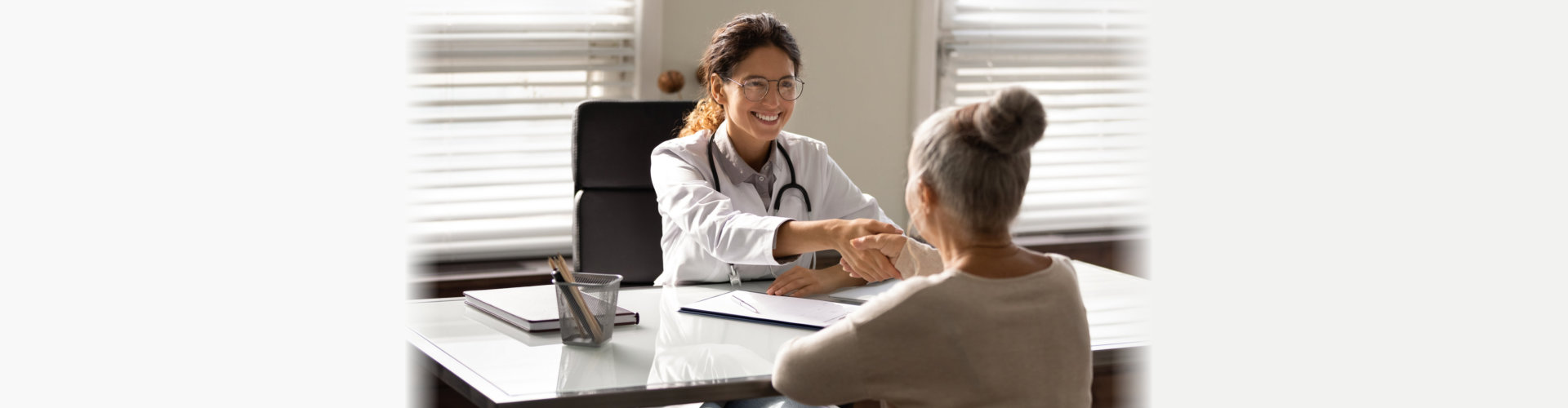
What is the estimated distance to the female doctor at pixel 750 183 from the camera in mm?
1854

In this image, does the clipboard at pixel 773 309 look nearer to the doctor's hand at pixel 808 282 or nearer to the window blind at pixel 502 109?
the doctor's hand at pixel 808 282

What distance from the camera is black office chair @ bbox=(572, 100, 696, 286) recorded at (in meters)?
2.24

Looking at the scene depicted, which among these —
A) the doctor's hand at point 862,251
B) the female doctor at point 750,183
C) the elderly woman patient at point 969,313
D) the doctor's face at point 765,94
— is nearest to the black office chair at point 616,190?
the female doctor at point 750,183

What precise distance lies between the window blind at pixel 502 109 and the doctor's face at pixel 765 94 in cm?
93

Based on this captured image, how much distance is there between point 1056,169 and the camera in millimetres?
3598

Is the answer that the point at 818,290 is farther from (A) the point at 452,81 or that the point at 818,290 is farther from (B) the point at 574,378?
(A) the point at 452,81

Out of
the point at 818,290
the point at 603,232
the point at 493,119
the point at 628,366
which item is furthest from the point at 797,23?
the point at 628,366

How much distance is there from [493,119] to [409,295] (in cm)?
→ 47

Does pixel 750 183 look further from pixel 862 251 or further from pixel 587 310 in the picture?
pixel 587 310

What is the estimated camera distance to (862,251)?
173 cm

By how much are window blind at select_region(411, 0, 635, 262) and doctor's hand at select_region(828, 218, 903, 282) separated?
1357 mm

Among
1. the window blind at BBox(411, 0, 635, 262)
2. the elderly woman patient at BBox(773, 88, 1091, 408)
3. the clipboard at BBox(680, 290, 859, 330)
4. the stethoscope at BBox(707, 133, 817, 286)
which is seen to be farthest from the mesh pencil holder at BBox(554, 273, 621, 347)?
the window blind at BBox(411, 0, 635, 262)

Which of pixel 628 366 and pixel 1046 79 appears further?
pixel 1046 79

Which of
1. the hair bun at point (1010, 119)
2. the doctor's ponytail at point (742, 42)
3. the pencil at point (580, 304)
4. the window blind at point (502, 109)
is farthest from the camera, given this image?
the window blind at point (502, 109)
